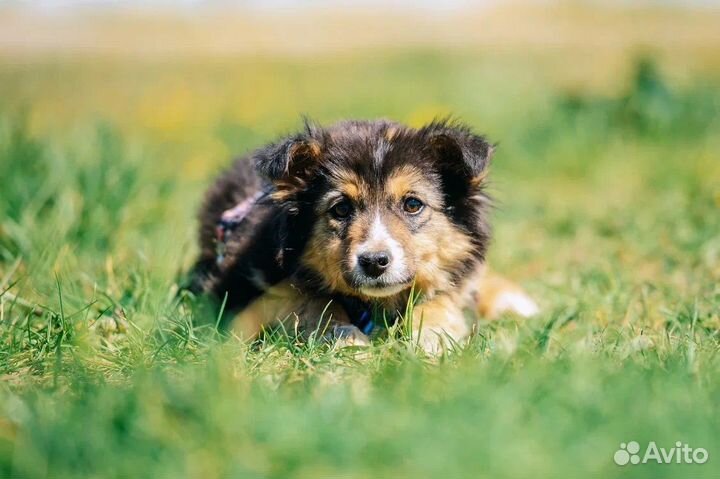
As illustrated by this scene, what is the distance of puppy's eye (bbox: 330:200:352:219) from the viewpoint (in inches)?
180

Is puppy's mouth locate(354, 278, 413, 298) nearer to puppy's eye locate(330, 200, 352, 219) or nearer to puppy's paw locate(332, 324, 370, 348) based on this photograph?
puppy's paw locate(332, 324, 370, 348)

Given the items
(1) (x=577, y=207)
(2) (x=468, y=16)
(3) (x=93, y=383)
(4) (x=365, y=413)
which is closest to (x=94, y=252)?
(3) (x=93, y=383)

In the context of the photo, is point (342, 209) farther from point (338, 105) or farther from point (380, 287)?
point (338, 105)

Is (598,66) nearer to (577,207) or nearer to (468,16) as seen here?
(577,207)

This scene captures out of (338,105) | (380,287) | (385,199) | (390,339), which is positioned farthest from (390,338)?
(338,105)

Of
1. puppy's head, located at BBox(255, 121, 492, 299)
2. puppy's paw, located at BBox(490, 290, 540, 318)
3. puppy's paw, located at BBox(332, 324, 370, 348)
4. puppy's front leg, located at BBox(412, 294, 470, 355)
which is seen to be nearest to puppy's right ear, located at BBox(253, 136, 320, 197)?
puppy's head, located at BBox(255, 121, 492, 299)

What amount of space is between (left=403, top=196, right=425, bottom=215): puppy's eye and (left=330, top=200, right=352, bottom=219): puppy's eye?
32cm

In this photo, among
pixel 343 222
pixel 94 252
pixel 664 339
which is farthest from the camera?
pixel 94 252

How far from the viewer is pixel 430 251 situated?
4.62 m

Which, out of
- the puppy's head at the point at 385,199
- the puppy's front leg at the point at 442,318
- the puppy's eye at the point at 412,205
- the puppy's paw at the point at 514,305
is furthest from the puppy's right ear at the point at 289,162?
the puppy's paw at the point at 514,305

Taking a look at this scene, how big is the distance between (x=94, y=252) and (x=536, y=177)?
5291 mm

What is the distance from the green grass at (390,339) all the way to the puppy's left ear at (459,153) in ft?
2.96

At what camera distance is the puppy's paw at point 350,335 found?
4.27m

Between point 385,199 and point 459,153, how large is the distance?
0.50 m
